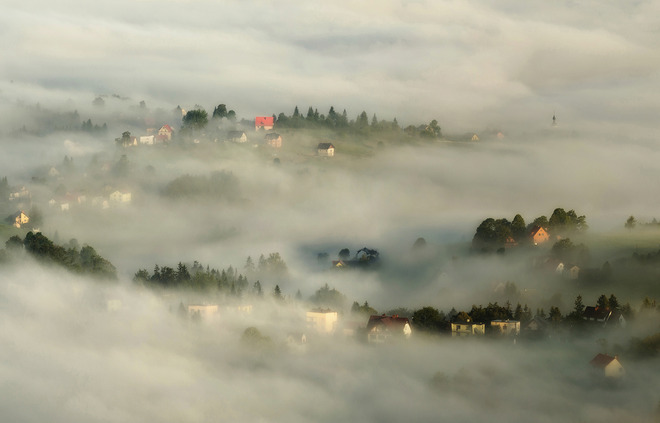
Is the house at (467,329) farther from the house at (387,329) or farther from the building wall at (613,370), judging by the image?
the building wall at (613,370)

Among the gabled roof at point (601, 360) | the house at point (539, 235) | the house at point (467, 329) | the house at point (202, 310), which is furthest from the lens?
the house at point (539, 235)

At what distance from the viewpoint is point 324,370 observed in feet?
487

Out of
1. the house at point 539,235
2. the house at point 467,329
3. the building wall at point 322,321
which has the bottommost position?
the building wall at point 322,321

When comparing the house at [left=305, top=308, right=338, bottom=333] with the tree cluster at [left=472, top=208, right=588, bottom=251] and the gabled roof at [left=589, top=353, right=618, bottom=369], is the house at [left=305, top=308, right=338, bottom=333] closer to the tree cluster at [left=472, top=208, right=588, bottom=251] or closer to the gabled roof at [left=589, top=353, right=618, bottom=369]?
the gabled roof at [left=589, top=353, right=618, bottom=369]

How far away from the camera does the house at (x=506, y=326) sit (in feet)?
507

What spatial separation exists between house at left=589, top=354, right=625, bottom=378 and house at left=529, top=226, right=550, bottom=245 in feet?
163

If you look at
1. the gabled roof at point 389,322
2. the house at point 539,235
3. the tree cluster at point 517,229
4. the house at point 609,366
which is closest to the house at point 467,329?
the gabled roof at point 389,322

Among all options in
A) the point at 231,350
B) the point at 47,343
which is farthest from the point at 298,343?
the point at 47,343

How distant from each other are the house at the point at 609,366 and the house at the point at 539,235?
49808 mm

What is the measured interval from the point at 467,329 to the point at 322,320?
18.2 metres

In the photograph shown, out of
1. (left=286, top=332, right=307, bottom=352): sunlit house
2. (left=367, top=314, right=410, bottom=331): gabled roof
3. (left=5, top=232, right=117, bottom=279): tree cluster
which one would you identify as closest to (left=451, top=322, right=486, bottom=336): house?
(left=367, top=314, right=410, bottom=331): gabled roof

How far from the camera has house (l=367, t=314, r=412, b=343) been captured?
512 feet

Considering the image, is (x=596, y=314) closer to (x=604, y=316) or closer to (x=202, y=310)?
(x=604, y=316)

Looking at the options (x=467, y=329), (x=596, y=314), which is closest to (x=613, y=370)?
(x=596, y=314)
